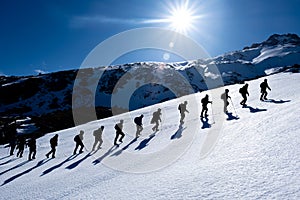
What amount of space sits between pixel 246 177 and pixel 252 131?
6066 mm

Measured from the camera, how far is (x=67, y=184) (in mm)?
11391

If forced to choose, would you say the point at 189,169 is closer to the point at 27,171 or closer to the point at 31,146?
the point at 27,171

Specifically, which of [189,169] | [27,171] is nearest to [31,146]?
[27,171]

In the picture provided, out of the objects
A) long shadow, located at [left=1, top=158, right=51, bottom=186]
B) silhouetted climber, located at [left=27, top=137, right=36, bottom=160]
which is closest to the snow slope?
long shadow, located at [left=1, top=158, right=51, bottom=186]

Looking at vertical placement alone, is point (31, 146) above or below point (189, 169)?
above

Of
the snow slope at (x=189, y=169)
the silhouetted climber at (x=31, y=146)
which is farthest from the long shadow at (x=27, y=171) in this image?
the silhouetted climber at (x=31, y=146)

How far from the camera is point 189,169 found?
9617 millimetres

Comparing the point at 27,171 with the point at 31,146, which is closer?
the point at 27,171

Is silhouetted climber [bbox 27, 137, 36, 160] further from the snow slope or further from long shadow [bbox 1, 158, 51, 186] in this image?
the snow slope

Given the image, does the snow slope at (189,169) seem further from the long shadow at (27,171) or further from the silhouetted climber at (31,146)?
the silhouetted climber at (31,146)

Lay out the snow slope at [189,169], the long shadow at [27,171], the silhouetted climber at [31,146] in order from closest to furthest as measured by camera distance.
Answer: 1. the snow slope at [189,169]
2. the long shadow at [27,171]
3. the silhouetted climber at [31,146]

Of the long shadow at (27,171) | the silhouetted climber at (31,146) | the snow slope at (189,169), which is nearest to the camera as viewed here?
the snow slope at (189,169)

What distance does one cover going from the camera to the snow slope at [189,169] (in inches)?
281

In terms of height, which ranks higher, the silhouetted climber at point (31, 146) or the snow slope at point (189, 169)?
the silhouetted climber at point (31, 146)
